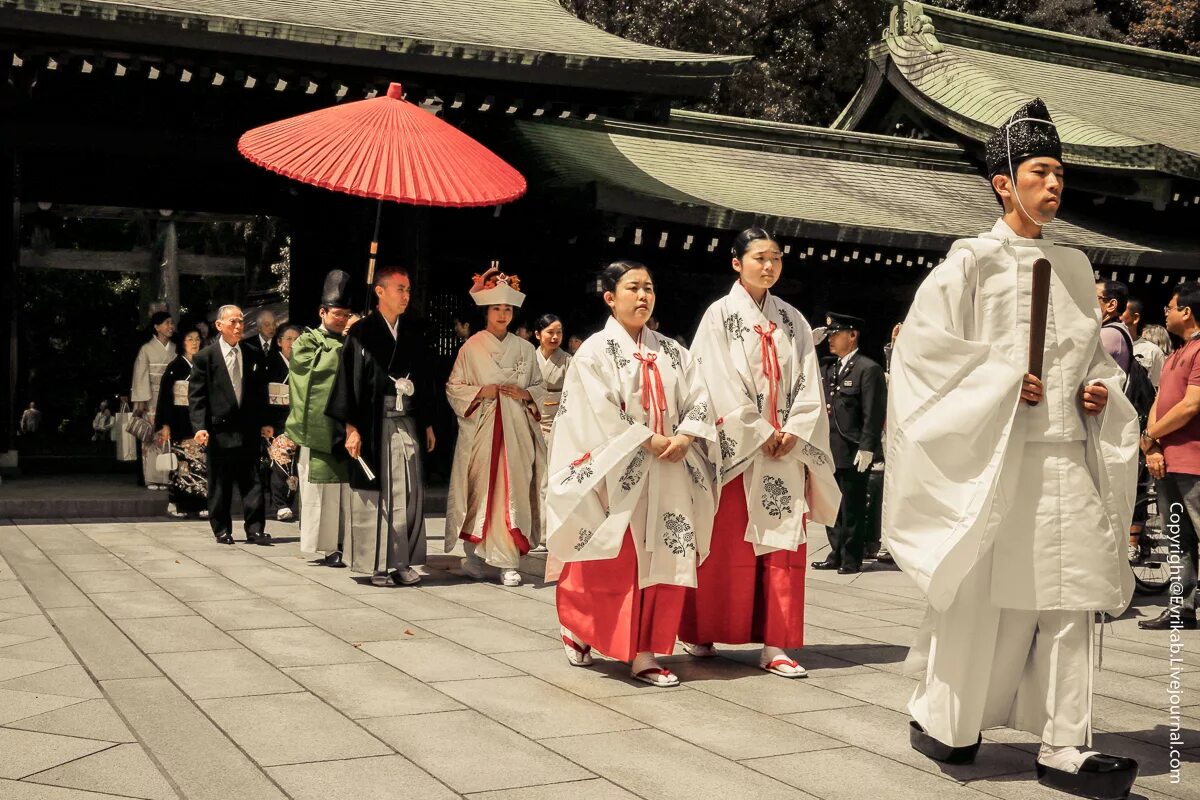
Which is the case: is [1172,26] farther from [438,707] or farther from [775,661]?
[438,707]

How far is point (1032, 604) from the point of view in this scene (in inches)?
153

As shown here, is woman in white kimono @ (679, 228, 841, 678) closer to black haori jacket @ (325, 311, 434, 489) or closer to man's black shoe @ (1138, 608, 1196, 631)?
man's black shoe @ (1138, 608, 1196, 631)

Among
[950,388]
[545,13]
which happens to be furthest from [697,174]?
[950,388]

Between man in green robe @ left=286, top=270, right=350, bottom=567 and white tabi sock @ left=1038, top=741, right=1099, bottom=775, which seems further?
man in green robe @ left=286, top=270, right=350, bottom=567

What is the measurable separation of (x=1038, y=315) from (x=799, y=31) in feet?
80.5

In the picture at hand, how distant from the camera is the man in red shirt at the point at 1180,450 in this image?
6.40 metres

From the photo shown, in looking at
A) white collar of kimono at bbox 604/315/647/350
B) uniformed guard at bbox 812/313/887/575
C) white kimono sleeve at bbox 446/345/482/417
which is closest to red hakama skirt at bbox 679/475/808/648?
white collar of kimono at bbox 604/315/647/350

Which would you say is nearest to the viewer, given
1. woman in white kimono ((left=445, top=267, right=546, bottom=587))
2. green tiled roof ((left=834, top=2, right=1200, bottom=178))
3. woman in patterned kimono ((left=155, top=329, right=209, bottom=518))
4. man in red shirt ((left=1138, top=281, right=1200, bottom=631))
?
man in red shirt ((left=1138, top=281, right=1200, bottom=631))

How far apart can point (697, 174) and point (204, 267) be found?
278 inches

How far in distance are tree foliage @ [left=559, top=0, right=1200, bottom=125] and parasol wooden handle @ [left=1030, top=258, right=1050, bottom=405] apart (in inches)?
863

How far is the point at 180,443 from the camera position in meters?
10.4

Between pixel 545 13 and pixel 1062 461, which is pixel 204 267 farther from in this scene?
pixel 1062 461

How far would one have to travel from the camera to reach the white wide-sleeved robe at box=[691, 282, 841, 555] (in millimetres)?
5473

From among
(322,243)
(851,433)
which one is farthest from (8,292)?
(851,433)
